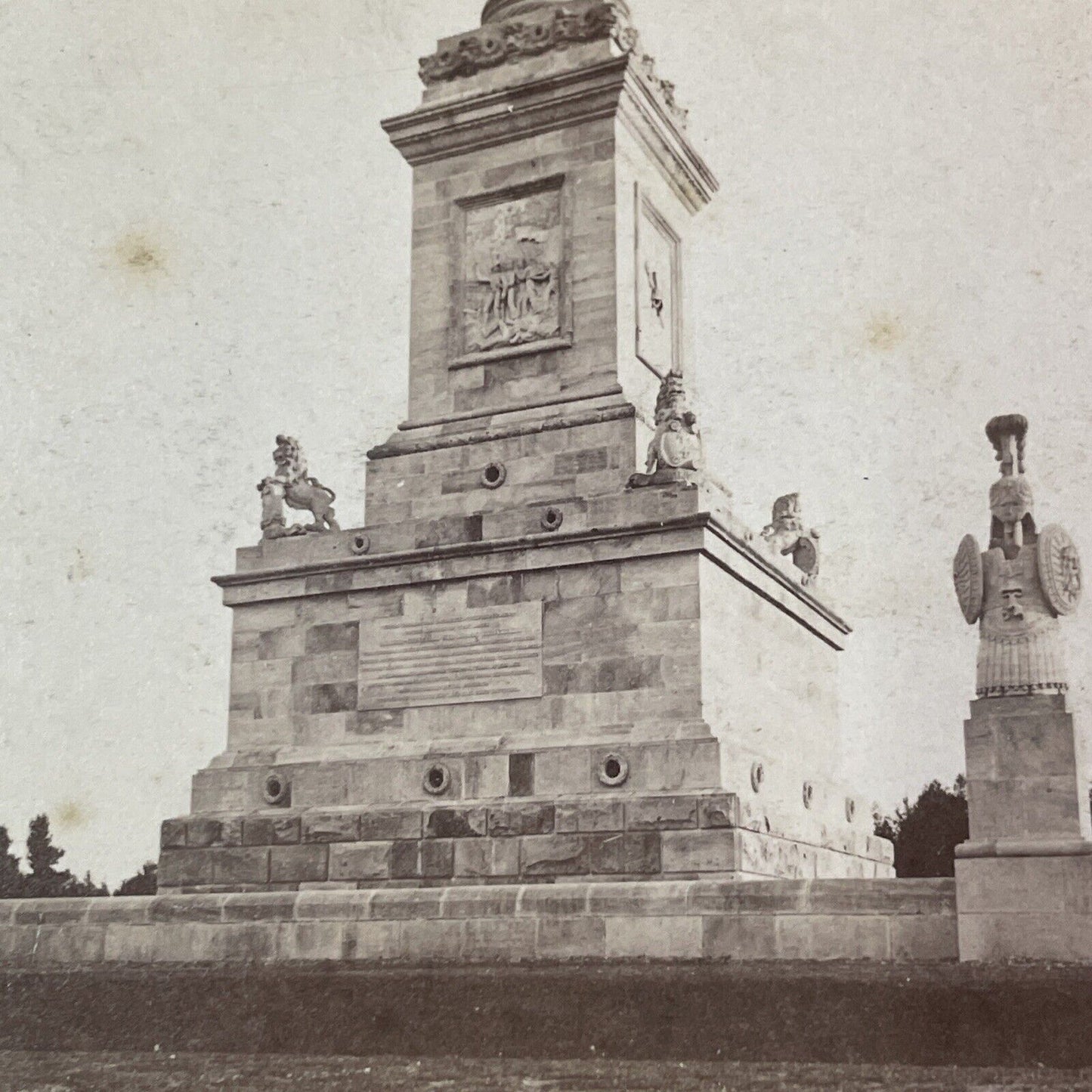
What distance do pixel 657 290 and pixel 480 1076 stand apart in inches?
532

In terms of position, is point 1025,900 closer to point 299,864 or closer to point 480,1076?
point 480,1076

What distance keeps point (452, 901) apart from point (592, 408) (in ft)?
24.4

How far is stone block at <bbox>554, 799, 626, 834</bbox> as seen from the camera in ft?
58.0

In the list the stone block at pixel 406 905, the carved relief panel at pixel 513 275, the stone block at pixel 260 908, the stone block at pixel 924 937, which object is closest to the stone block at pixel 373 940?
the stone block at pixel 406 905

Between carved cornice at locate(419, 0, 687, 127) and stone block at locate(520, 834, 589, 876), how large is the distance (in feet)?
33.2

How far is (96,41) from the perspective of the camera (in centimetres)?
2138

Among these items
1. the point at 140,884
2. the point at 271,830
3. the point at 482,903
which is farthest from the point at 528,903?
the point at 140,884

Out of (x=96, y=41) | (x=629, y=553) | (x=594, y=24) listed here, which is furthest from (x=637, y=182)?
(x=96, y=41)

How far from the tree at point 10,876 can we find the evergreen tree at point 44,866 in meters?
0.30

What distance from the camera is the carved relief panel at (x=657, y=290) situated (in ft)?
70.6

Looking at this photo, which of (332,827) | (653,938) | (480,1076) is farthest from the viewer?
(332,827)

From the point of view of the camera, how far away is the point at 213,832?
64.4 ft

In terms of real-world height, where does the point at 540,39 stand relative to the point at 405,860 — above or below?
above

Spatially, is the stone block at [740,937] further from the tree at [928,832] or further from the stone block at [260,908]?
the tree at [928,832]
